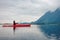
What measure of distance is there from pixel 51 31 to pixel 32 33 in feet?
1.31

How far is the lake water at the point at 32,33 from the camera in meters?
3.10

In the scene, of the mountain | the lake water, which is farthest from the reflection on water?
the mountain

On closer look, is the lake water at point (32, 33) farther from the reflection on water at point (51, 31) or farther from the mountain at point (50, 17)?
the mountain at point (50, 17)

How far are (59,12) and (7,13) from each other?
103 centimetres

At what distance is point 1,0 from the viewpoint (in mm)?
3092

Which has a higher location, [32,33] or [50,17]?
[50,17]

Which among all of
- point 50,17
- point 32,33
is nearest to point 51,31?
point 50,17

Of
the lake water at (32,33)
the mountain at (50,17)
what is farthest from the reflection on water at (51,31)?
the mountain at (50,17)

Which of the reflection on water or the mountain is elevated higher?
the mountain

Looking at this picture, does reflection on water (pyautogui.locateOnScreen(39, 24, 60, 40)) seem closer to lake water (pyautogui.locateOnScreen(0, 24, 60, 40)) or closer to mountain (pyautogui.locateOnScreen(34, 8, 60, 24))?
lake water (pyautogui.locateOnScreen(0, 24, 60, 40))

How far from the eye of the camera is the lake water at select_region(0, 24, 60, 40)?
310 cm

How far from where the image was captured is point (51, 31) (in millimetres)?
3262

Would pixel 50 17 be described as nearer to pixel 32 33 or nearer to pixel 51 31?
pixel 51 31

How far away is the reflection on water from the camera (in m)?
3.14
